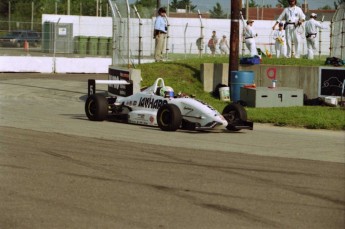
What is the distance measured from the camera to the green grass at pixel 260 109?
17.7 m

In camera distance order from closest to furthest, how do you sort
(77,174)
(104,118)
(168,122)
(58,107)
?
(77,174), (168,122), (104,118), (58,107)

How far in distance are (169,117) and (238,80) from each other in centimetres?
686

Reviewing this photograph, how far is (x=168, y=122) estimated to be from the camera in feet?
51.9

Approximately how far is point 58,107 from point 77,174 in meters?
11.4

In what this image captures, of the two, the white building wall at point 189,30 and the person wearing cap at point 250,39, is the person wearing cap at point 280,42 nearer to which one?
the person wearing cap at point 250,39

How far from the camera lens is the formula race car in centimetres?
1565

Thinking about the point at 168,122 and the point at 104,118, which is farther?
the point at 104,118

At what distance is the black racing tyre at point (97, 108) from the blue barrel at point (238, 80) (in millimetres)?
5578

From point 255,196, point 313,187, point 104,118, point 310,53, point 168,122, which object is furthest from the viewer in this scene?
point 310,53

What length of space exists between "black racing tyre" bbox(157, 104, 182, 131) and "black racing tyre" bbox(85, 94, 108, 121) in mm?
1790

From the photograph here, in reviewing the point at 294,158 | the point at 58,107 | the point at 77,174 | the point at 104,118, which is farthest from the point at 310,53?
the point at 77,174

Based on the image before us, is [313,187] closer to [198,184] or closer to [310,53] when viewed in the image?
[198,184]

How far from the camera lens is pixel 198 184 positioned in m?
9.78

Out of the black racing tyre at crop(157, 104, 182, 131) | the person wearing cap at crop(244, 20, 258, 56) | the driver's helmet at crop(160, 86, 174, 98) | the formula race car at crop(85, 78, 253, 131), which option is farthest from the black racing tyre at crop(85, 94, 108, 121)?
the person wearing cap at crop(244, 20, 258, 56)
